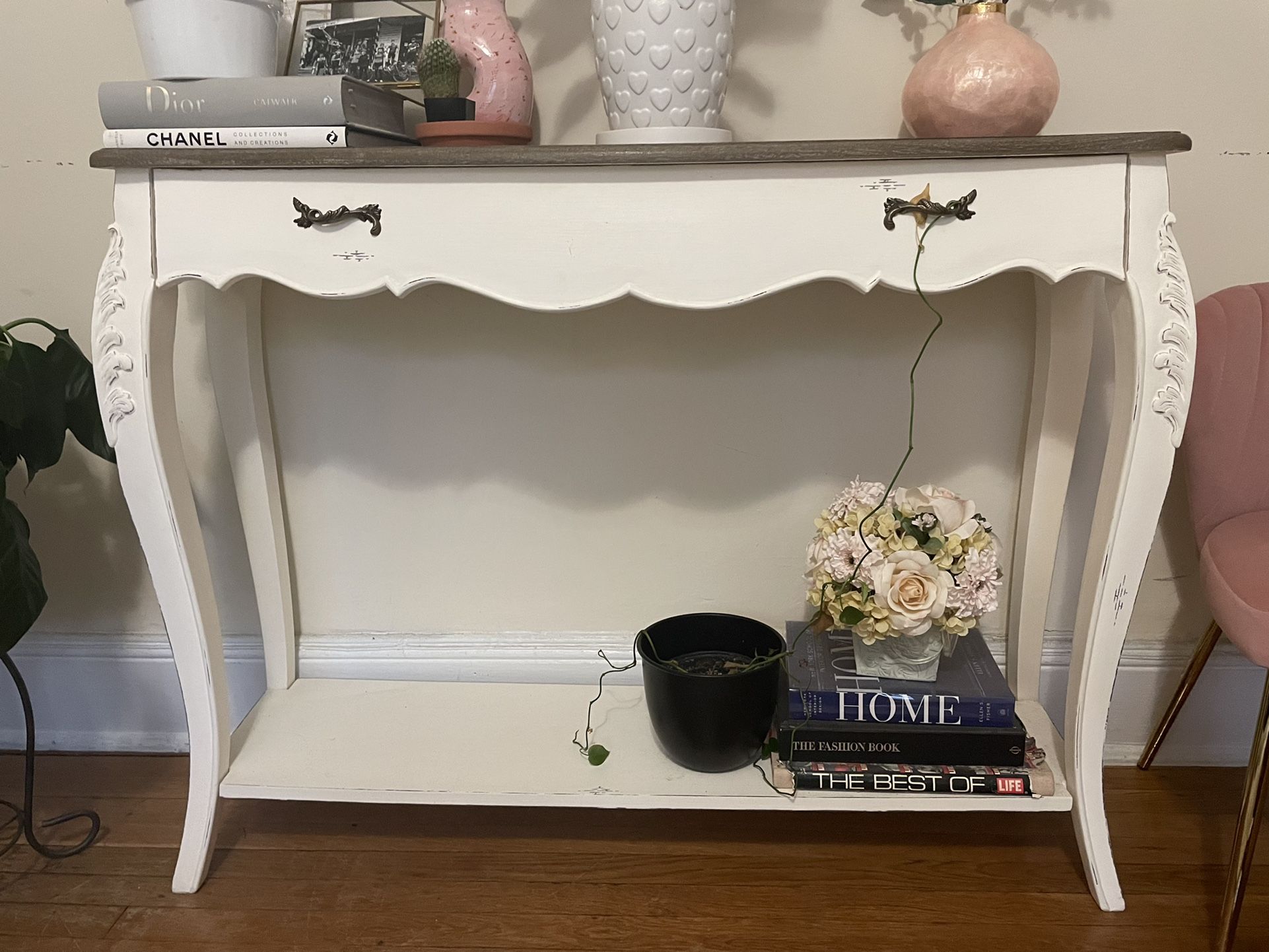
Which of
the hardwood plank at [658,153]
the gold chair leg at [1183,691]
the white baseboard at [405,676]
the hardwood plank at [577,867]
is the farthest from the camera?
the white baseboard at [405,676]

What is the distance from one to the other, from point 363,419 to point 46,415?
38 centimetres

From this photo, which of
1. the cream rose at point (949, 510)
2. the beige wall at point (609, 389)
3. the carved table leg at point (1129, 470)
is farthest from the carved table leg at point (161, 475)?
the carved table leg at point (1129, 470)

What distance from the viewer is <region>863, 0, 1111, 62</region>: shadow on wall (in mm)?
1170

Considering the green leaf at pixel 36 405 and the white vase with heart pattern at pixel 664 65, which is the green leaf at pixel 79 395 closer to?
the green leaf at pixel 36 405

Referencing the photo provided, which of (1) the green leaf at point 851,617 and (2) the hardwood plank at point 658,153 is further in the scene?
(1) the green leaf at point 851,617

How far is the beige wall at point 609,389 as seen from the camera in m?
1.19

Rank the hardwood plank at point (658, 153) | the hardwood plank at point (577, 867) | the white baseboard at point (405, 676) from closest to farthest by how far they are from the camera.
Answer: the hardwood plank at point (658, 153)
the hardwood plank at point (577, 867)
the white baseboard at point (405, 676)

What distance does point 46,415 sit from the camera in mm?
1151

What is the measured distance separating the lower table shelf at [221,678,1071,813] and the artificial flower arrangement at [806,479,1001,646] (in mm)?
214

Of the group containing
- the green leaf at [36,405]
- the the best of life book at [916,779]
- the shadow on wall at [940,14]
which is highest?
the shadow on wall at [940,14]

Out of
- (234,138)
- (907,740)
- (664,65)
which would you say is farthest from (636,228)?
(907,740)

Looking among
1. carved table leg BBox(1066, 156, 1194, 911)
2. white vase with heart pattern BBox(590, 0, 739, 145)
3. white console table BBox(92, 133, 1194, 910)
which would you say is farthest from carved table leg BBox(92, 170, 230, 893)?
carved table leg BBox(1066, 156, 1194, 911)

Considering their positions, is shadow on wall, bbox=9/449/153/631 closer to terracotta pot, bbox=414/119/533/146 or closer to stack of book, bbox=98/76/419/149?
stack of book, bbox=98/76/419/149

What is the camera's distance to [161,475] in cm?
101
